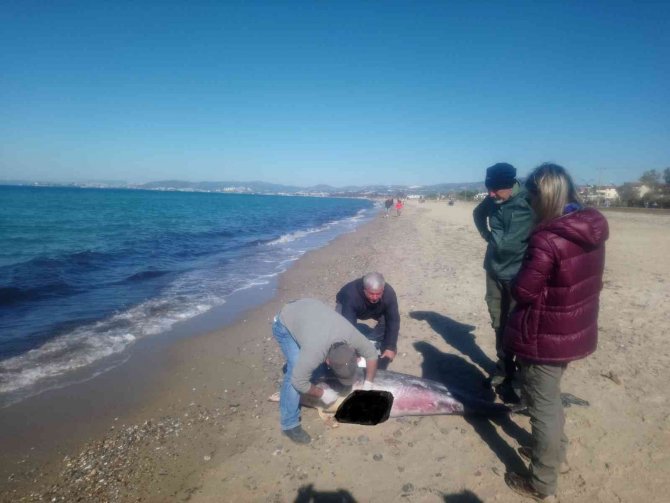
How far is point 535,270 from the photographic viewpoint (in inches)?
92.7

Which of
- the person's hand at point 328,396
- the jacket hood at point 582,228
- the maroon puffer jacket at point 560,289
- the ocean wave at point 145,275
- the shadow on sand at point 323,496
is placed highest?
the jacket hood at point 582,228

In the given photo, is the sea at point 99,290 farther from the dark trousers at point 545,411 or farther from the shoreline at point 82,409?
the dark trousers at point 545,411

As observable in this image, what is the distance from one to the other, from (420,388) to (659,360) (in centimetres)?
360

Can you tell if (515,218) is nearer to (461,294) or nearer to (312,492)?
(312,492)

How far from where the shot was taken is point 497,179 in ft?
12.1

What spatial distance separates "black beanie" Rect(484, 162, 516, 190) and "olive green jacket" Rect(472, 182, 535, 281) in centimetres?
18

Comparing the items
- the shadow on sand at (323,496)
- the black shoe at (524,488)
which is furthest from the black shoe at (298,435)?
the black shoe at (524,488)

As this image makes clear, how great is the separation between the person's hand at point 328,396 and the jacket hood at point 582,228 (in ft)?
9.08

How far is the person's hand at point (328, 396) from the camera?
3.88 meters

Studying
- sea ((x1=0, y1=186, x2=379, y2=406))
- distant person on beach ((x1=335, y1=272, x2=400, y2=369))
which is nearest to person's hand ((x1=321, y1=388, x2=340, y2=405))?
distant person on beach ((x1=335, y1=272, x2=400, y2=369))

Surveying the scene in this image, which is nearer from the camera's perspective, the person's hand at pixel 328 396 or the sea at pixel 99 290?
the person's hand at pixel 328 396

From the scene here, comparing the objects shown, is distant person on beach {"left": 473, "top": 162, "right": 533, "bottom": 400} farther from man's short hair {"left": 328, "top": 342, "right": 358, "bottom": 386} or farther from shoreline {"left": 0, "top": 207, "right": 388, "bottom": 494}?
shoreline {"left": 0, "top": 207, "right": 388, "bottom": 494}

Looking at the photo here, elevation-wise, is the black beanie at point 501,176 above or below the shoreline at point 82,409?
above

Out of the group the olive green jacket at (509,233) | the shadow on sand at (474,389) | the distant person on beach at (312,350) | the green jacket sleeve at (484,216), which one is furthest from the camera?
the green jacket sleeve at (484,216)
